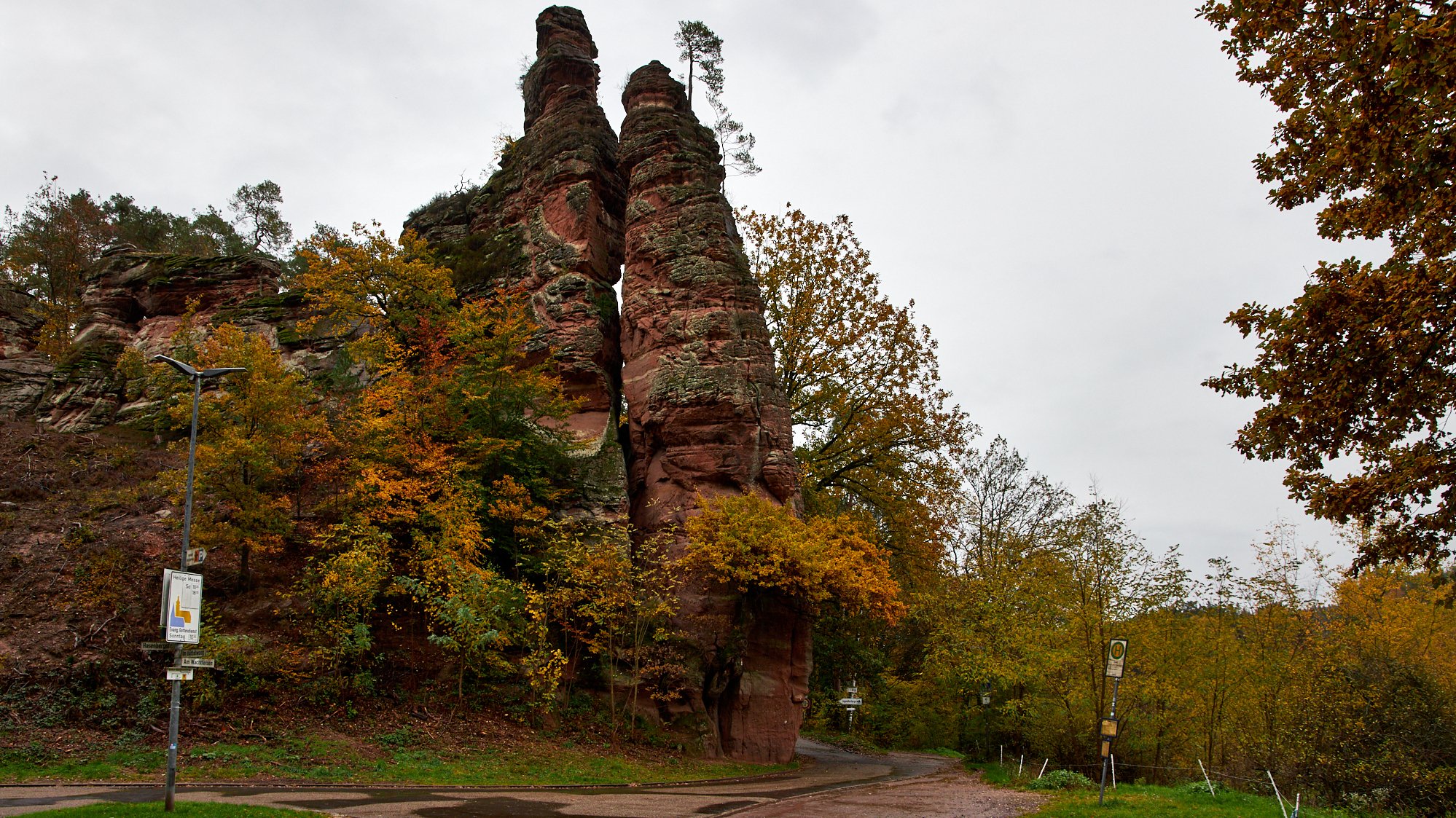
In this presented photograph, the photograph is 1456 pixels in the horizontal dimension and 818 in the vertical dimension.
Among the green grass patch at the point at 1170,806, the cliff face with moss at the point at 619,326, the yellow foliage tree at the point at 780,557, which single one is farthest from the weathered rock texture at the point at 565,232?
the green grass patch at the point at 1170,806

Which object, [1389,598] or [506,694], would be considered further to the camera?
[1389,598]

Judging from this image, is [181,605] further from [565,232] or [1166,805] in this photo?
[565,232]

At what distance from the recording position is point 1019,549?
34.4 metres

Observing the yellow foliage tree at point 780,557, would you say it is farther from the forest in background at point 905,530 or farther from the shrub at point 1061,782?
the shrub at point 1061,782

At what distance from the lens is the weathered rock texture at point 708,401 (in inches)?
989

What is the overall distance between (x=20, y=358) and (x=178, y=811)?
32.4m

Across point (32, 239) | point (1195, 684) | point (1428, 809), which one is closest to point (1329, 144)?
point (1428, 809)

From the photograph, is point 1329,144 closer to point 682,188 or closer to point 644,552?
point 644,552

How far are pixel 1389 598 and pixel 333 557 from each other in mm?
33890

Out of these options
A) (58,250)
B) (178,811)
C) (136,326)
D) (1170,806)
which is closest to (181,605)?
(178,811)

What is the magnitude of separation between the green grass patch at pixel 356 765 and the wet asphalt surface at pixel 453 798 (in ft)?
2.25

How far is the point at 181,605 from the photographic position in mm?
13164

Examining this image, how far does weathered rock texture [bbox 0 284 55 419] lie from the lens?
31859mm

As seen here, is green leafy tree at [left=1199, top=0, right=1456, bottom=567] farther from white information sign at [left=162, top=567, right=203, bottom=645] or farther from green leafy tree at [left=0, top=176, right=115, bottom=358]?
green leafy tree at [left=0, top=176, right=115, bottom=358]
